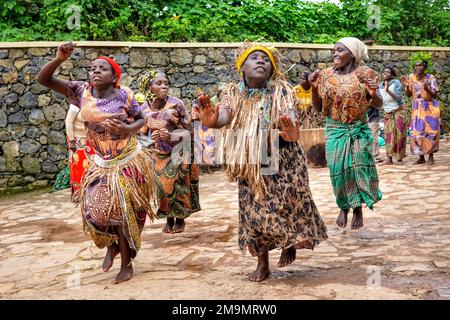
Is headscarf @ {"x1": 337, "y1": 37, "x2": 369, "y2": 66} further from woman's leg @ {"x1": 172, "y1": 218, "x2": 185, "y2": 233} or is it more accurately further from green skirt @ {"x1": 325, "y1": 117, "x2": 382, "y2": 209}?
woman's leg @ {"x1": 172, "y1": 218, "x2": 185, "y2": 233}

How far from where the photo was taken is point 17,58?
10.5m

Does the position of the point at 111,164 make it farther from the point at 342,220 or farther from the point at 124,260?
the point at 342,220

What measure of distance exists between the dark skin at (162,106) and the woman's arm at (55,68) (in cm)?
159

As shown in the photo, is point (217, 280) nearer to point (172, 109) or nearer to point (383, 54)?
point (172, 109)

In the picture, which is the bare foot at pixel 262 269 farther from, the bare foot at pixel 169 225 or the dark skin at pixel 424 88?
the dark skin at pixel 424 88

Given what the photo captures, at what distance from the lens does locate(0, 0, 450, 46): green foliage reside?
39.0ft

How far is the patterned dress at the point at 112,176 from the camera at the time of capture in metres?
4.22

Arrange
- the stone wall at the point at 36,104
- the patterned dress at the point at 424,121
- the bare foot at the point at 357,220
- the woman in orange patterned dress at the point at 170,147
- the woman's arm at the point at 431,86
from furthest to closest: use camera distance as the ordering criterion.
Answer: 1. the stone wall at the point at 36,104
2. the patterned dress at the point at 424,121
3. the woman's arm at the point at 431,86
4. the woman in orange patterned dress at the point at 170,147
5. the bare foot at the point at 357,220

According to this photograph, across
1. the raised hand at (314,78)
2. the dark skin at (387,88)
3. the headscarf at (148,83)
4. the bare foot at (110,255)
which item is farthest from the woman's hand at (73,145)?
the dark skin at (387,88)

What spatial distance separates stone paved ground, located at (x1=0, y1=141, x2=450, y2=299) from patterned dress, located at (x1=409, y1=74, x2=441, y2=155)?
9.32 ft

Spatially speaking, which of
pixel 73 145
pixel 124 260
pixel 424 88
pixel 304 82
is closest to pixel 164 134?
pixel 304 82

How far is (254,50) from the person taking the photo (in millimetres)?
4125

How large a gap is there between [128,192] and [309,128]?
7.46 m

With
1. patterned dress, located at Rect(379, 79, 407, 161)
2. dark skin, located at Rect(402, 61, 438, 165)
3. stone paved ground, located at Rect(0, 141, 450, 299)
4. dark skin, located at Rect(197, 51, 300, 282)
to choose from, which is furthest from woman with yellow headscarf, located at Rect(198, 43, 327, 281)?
patterned dress, located at Rect(379, 79, 407, 161)
